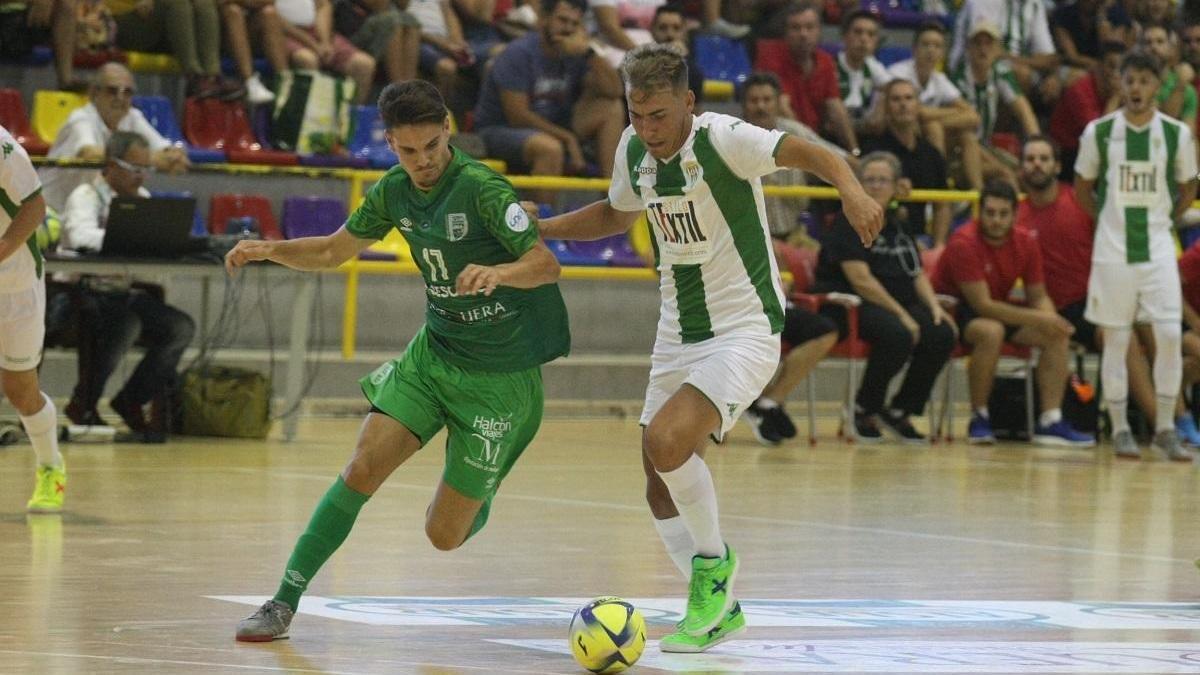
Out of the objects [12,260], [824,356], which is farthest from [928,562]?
[824,356]

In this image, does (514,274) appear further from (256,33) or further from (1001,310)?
(256,33)

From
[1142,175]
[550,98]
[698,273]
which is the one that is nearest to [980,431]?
[1142,175]

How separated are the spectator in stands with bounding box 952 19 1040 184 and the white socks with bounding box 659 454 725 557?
465 inches

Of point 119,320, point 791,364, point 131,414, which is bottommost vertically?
point 791,364

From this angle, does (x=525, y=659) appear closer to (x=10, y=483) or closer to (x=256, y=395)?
(x=10, y=483)

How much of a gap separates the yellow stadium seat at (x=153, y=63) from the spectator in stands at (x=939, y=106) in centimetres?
582

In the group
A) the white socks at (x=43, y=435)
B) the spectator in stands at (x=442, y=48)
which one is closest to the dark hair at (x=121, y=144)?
the white socks at (x=43, y=435)

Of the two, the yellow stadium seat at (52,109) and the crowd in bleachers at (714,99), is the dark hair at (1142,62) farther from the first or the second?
the yellow stadium seat at (52,109)

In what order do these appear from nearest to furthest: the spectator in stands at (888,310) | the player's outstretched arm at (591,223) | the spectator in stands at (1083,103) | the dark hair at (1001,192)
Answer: the player's outstretched arm at (591,223)
the spectator in stands at (888,310)
the dark hair at (1001,192)
the spectator in stands at (1083,103)

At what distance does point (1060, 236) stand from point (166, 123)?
6331mm

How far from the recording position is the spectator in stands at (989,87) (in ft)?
57.2

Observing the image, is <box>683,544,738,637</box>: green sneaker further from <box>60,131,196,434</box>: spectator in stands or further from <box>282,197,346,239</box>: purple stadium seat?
<box>282,197,346,239</box>: purple stadium seat

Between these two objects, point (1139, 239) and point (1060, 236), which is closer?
point (1139, 239)

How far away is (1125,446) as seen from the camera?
12859mm
